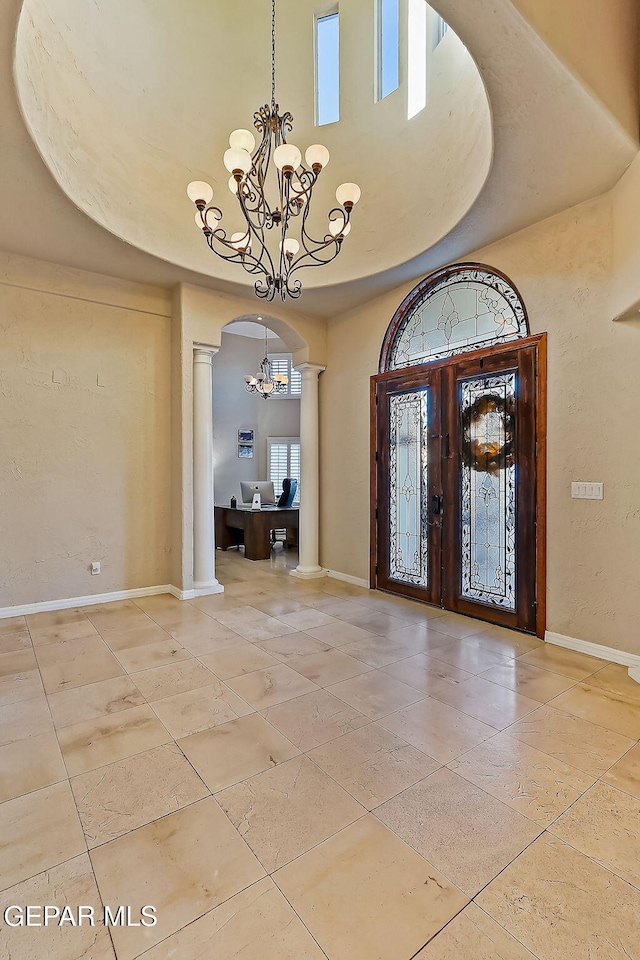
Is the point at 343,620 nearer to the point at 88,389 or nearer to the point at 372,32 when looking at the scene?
the point at 88,389

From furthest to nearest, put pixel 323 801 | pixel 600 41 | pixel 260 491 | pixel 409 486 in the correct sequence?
pixel 260 491 < pixel 409 486 < pixel 600 41 < pixel 323 801

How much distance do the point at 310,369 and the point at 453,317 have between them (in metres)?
2.07

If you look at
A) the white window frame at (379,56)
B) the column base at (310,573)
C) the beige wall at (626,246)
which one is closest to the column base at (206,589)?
the column base at (310,573)

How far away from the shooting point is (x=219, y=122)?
4254 millimetres

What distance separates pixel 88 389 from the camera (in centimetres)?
468

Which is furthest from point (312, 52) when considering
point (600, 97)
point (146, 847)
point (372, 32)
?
point (146, 847)

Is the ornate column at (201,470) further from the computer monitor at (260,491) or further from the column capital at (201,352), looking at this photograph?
the computer monitor at (260,491)

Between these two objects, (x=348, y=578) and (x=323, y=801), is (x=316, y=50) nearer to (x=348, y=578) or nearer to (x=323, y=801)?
(x=348, y=578)

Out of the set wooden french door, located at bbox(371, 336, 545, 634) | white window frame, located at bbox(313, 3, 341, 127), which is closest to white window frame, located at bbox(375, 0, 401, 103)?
white window frame, located at bbox(313, 3, 341, 127)

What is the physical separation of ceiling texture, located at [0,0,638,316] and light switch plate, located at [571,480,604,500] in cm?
209

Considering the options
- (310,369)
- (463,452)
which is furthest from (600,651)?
(310,369)

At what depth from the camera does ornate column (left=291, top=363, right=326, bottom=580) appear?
5.85 m

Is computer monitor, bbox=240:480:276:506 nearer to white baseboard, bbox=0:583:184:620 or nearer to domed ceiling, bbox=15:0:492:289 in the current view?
white baseboard, bbox=0:583:184:620

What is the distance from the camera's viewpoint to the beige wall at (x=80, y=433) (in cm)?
429
